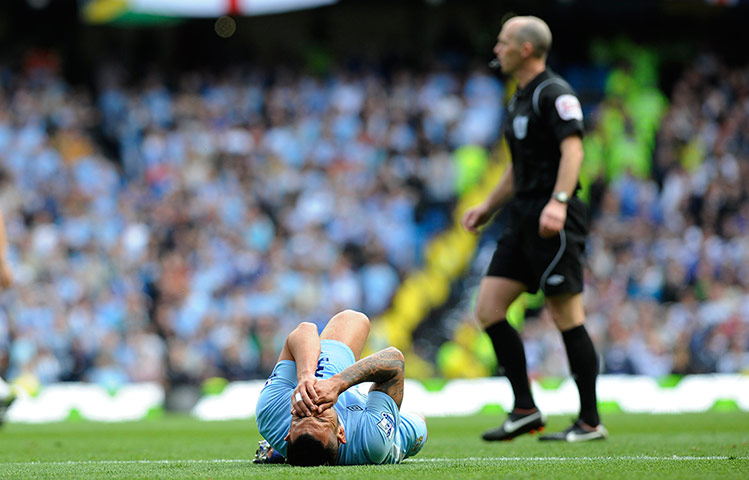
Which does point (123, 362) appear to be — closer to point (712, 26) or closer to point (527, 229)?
point (527, 229)

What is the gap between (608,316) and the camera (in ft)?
48.0

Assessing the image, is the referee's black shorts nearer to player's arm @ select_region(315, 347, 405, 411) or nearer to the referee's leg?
the referee's leg

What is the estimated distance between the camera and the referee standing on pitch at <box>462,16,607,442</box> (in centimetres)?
601

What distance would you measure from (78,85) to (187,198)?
Answer: 3.51m

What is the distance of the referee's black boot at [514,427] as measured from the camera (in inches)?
240

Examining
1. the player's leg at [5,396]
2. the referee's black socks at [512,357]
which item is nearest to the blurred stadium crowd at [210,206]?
the player's leg at [5,396]

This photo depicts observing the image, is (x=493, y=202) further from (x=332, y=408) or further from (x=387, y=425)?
(x=332, y=408)

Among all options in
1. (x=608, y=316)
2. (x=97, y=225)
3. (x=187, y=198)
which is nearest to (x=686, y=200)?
(x=608, y=316)

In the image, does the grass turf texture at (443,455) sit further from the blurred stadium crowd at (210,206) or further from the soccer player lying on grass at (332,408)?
the blurred stadium crowd at (210,206)

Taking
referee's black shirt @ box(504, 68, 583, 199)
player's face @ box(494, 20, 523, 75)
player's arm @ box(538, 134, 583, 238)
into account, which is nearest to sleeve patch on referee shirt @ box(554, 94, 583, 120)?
referee's black shirt @ box(504, 68, 583, 199)

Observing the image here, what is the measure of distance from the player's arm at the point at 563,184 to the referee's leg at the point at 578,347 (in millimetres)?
425

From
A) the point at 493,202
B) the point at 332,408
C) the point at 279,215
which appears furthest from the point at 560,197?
the point at 279,215

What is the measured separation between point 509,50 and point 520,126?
45 centimetres

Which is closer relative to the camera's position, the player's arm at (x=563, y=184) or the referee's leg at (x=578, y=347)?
the player's arm at (x=563, y=184)
